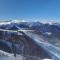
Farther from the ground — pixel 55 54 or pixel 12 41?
pixel 12 41

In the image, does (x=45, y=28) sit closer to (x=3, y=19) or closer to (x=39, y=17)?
(x=39, y=17)

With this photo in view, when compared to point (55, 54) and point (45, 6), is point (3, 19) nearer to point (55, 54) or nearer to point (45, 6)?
point (45, 6)

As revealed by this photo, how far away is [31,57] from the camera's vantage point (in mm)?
1996

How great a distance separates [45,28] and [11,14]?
42 cm

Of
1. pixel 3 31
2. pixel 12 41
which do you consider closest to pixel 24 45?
pixel 12 41

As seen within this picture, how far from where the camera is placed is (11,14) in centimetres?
211

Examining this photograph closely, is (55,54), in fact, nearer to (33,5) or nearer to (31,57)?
(31,57)

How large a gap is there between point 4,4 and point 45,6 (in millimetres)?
478

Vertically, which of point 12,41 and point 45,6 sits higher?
point 45,6

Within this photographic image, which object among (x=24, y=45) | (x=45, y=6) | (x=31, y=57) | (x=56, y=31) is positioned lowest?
(x=31, y=57)

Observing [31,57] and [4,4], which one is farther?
[4,4]

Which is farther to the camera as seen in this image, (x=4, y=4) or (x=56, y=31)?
(x=4, y=4)

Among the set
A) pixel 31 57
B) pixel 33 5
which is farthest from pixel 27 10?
pixel 31 57

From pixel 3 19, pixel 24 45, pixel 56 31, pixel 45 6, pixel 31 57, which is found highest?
pixel 45 6
